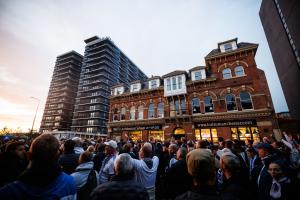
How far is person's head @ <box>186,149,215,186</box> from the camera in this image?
1659 mm

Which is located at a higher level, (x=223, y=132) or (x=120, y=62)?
(x=120, y=62)

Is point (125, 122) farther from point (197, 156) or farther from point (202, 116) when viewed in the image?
point (197, 156)

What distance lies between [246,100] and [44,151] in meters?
18.7

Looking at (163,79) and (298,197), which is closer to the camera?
(298,197)

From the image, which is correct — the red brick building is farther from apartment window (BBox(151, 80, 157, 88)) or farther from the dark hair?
the dark hair

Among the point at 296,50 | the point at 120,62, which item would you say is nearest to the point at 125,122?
the point at 296,50

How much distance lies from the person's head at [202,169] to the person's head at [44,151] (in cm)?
171

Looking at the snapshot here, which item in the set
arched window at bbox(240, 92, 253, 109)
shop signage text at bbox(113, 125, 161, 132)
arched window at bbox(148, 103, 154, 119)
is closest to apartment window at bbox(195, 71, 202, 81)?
arched window at bbox(240, 92, 253, 109)

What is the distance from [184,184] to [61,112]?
74984mm

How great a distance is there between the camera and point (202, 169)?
1.68m

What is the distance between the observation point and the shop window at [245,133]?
1494cm

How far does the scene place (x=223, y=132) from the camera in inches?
632

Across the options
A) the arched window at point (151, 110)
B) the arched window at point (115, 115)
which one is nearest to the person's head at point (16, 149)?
the arched window at point (151, 110)

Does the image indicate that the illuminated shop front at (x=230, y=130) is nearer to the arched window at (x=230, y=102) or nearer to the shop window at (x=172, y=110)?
the arched window at (x=230, y=102)
